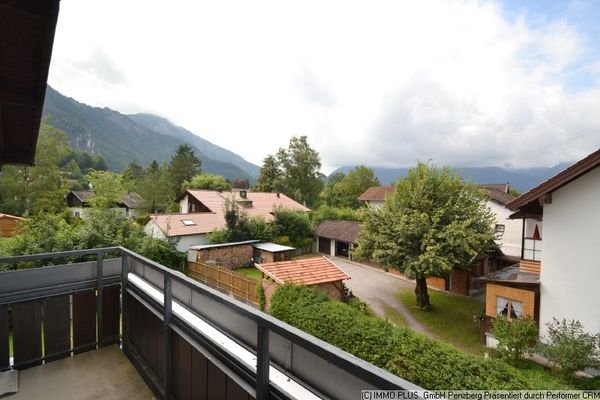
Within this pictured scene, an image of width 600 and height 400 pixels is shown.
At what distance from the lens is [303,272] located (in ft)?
38.7

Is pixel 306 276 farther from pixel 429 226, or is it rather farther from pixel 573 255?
pixel 573 255

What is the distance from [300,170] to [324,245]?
1329cm

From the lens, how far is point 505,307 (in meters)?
10.3

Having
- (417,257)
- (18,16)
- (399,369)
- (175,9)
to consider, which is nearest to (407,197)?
(417,257)

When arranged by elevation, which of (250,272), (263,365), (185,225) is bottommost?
(250,272)

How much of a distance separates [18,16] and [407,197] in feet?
41.8

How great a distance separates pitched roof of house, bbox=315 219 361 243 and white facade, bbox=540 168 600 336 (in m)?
14.4

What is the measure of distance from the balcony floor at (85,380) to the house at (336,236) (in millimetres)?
20134

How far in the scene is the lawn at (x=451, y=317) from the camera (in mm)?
10817

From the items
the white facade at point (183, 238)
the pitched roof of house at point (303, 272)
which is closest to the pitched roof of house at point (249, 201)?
the white facade at point (183, 238)

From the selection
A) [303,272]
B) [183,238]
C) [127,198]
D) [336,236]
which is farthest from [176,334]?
[127,198]

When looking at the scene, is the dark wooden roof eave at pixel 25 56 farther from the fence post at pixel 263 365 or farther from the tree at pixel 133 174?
the tree at pixel 133 174

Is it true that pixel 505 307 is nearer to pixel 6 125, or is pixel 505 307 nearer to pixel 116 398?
pixel 116 398

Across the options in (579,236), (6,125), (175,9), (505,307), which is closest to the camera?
(6,125)
